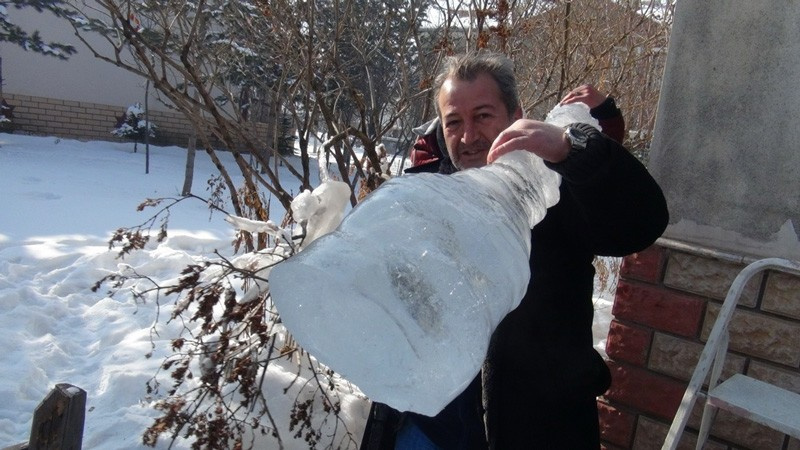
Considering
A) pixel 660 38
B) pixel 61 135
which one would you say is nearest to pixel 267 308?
pixel 660 38

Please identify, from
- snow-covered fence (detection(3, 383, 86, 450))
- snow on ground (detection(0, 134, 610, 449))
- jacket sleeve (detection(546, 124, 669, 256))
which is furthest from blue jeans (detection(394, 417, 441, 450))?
snow on ground (detection(0, 134, 610, 449))

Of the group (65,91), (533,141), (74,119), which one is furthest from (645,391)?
(65,91)

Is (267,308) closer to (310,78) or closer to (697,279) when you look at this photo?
(310,78)

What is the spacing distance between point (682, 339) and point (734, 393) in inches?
15.9

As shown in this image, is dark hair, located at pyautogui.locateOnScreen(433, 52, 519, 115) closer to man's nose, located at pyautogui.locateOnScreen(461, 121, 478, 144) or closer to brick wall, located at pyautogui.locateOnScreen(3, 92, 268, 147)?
man's nose, located at pyautogui.locateOnScreen(461, 121, 478, 144)

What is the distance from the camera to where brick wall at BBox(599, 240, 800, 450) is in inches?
75.6

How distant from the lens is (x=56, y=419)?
198cm

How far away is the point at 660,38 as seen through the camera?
5.05m

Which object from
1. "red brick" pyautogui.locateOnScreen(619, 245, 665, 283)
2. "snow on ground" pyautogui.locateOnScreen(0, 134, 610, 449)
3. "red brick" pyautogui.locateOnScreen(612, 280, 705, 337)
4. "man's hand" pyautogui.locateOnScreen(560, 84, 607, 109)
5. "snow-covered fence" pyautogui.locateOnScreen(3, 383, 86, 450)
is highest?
"man's hand" pyautogui.locateOnScreen(560, 84, 607, 109)

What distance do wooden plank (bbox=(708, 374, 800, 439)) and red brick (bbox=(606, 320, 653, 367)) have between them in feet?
1.22

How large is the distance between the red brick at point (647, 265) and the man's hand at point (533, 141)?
1.15 meters

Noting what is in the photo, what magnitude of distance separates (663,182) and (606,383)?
86 cm

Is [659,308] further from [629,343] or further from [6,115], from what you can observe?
[6,115]

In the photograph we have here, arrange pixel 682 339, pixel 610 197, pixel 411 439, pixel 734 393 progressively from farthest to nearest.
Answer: pixel 682 339, pixel 734 393, pixel 411 439, pixel 610 197
